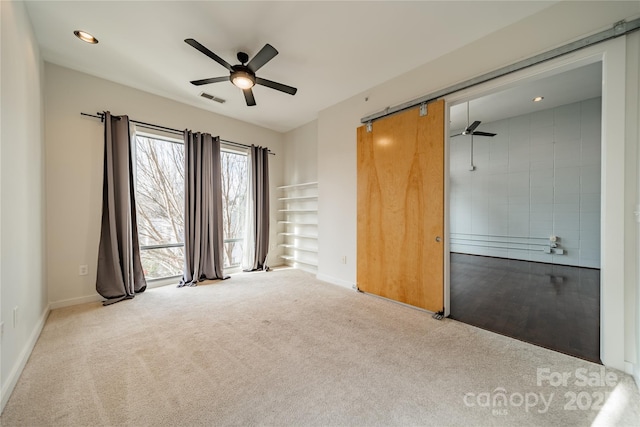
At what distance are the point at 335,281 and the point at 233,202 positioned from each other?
255 cm

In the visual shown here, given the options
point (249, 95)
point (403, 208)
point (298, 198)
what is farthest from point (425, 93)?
point (298, 198)

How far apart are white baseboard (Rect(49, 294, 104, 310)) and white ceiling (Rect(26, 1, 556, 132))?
9.59ft

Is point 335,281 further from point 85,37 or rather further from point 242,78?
point 85,37

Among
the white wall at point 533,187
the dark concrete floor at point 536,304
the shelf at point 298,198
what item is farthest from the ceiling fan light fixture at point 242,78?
the white wall at point 533,187

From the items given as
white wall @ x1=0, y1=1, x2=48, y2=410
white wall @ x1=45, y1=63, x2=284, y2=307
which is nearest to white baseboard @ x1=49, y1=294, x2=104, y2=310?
white wall @ x1=45, y1=63, x2=284, y2=307

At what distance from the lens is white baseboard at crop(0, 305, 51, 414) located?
1421 mm

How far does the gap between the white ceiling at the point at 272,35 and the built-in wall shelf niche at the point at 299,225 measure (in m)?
2.10

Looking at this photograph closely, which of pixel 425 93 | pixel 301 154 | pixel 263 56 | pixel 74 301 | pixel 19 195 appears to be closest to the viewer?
pixel 19 195

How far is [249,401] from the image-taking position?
4.74ft

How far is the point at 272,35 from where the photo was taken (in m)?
2.41

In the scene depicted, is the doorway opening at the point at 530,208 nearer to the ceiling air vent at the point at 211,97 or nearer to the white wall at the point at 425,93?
the white wall at the point at 425,93

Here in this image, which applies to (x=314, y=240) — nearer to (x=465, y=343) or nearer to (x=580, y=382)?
(x=465, y=343)

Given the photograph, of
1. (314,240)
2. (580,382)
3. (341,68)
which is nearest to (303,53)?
(341,68)

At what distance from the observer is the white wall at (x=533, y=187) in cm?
445
